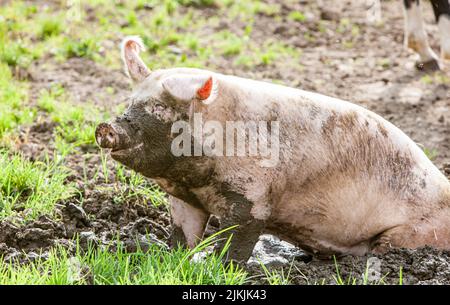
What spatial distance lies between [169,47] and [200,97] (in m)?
5.17

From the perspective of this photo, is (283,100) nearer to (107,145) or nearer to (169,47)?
(107,145)

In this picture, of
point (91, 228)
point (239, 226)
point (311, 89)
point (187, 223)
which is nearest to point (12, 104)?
point (91, 228)

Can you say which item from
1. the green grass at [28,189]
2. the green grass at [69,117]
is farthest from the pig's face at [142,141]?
the green grass at [69,117]

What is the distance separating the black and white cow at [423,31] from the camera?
8.71 meters

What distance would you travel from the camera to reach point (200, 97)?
14.4 ft

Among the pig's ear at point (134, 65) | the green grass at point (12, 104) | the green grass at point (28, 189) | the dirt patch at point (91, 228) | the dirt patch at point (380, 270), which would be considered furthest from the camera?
the green grass at point (12, 104)

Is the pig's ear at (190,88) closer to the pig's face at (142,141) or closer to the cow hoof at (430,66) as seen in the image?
the pig's face at (142,141)

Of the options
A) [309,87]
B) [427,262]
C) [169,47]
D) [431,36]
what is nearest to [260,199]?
[427,262]

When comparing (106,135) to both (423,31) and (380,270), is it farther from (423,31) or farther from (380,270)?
(423,31)

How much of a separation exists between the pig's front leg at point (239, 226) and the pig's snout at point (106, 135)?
0.68 m

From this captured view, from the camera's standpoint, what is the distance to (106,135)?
→ 4266 mm

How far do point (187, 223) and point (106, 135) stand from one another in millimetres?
890

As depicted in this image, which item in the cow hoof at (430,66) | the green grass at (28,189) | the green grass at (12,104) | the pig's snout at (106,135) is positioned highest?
the pig's snout at (106,135)

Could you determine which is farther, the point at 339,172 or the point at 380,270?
the point at 339,172
